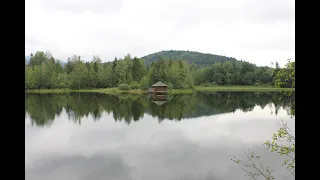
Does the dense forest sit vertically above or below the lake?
above

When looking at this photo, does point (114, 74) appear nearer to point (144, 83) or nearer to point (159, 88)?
point (144, 83)

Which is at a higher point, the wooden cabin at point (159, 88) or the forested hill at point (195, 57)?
the forested hill at point (195, 57)

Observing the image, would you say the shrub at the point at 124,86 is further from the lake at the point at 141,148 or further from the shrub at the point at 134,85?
the lake at the point at 141,148

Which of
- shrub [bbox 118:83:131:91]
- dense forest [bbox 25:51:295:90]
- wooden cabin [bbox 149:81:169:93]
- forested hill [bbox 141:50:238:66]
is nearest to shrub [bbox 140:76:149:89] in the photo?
dense forest [bbox 25:51:295:90]

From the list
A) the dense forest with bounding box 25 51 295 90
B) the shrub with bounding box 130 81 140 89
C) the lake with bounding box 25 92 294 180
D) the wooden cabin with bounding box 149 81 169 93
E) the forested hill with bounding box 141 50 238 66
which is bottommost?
the lake with bounding box 25 92 294 180

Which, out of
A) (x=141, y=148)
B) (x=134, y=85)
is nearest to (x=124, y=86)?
(x=134, y=85)

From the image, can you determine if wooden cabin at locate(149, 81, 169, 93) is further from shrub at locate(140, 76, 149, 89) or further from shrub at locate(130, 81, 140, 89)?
shrub at locate(130, 81, 140, 89)

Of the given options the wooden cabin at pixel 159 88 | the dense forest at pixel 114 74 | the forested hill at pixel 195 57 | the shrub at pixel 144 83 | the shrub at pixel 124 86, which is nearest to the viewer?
the wooden cabin at pixel 159 88

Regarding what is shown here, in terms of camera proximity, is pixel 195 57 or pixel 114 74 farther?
pixel 195 57

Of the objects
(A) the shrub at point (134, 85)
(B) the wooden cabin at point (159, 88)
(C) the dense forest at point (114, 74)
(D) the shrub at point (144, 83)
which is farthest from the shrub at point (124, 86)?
(B) the wooden cabin at point (159, 88)

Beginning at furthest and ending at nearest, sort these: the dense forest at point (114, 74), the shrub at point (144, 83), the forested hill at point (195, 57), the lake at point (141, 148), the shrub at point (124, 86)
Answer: the forested hill at point (195, 57)
the shrub at point (124, 86)
the shrub at point (144, 83)
the dense forest at point (114, 74)
the lake at point (141, 148)

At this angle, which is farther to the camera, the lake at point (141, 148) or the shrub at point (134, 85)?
the shrub at point (134, 85)

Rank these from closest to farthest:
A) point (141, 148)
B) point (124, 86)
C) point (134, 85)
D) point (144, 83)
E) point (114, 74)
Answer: point (141, 148) < point (144, 83) < point (124, 86) < point (134, 85) < point (114, 74)

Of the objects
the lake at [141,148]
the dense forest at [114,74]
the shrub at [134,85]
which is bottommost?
the lake at [141,148]
